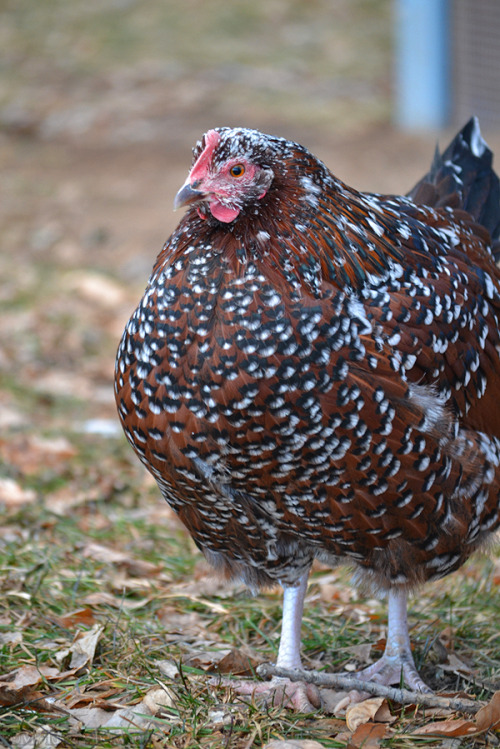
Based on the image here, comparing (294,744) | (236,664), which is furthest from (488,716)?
(236,664)

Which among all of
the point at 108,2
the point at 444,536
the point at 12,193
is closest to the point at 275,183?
the point at 444,536

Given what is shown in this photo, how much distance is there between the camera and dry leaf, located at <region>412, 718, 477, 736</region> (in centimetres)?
253

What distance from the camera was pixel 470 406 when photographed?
2922 millimetres

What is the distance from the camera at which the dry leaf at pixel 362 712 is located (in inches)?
104

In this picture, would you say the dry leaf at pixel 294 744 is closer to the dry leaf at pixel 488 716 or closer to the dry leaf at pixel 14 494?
the dry leaf at pixel 488 716

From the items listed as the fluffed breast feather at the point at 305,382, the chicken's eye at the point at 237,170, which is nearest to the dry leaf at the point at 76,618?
the fluffed breast feather at the point at 305,382

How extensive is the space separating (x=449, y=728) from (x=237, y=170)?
5.61ft

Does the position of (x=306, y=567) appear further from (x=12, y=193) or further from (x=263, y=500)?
(x=12, y=193)

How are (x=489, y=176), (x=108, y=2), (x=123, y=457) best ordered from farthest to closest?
(x=108, y=2) → (x=123, y=457) → (x=489, y=176)

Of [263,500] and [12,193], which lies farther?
[12,193]

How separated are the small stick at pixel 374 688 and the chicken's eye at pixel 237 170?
1518 millimetres

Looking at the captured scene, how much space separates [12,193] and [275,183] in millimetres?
7368

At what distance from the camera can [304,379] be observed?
2.52 metres

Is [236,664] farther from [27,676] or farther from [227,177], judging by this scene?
[227,177]
